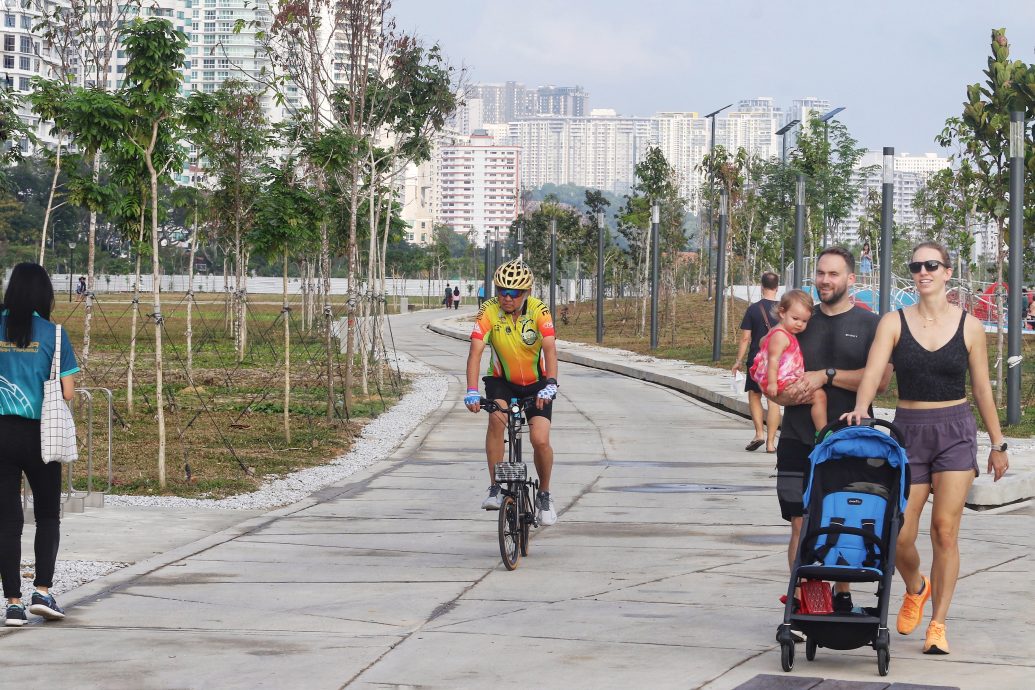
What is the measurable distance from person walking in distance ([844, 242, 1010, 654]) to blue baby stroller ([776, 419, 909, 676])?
0.86ft

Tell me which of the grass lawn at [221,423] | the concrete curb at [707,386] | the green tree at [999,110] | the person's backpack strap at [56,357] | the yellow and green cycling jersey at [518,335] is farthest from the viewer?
the green tree at [999,110]

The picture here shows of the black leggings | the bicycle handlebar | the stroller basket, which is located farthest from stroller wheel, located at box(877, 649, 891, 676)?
the black leggings

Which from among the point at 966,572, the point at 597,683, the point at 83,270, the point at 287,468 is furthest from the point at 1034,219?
the point at 83,270

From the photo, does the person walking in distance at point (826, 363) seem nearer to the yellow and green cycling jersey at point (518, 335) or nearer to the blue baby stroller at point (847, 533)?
the blue baby stroller at point (847, 533)

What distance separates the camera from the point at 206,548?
9.66 m

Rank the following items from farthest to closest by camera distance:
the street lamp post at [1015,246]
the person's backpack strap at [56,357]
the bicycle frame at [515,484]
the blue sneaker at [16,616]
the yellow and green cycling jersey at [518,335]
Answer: the street lamp post at [1015,246] < the yellow and green cycling jersey at [518,335] < the bicycle frame at [515,484] < the person's backpack strap at [56,357] < the blue sneaker at [16,616]

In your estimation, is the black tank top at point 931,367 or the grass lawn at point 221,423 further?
the grass lawn at point 221,423

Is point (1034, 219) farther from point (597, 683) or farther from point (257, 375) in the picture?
point (597, 683)

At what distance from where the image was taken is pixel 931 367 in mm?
6590

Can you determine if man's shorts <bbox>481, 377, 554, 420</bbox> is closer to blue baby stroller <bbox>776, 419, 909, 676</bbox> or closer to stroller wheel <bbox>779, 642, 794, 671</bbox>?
blue baby stroller <bbox>776, 419, 909, 676</bbox>

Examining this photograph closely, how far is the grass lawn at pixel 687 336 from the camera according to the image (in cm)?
2300

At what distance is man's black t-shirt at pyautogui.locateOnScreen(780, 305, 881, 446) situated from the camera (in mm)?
7008

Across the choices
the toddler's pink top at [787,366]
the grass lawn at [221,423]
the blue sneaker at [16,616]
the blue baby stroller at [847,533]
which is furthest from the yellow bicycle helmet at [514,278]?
the grass lawn at [221,423]

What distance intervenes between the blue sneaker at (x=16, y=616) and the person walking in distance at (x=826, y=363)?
379 cm
